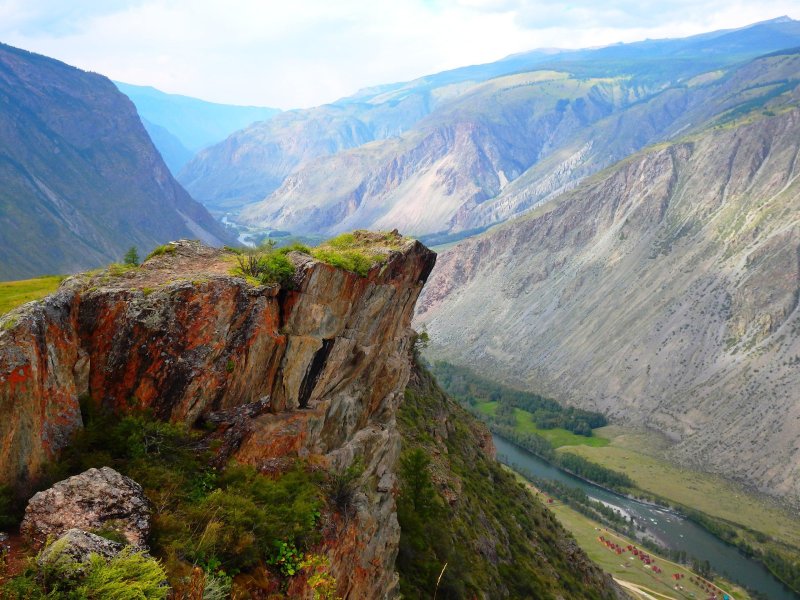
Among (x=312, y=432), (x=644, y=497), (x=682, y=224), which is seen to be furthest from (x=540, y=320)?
(x=312, y=432)

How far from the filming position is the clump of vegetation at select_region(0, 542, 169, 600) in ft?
28.7

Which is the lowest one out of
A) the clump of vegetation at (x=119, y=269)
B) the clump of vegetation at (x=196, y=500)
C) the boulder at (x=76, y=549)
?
the clump of vegetation at (x=196, y=500)

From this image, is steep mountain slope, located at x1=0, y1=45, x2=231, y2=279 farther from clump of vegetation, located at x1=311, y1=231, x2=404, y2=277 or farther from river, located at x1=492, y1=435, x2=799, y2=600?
clump of vegetation, located at x1=311, y1=231, x2=404, y2=277

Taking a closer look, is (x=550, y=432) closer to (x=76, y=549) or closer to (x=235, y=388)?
(x=235, y=388)

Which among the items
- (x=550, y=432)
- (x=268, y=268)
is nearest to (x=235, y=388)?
(x=268, y=268)

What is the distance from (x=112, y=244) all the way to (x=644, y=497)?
15945cm

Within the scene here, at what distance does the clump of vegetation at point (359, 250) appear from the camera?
20109mm

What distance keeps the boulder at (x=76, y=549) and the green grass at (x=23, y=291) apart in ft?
22.7

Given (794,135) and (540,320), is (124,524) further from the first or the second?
(794,135)

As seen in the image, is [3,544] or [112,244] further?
[112,244]

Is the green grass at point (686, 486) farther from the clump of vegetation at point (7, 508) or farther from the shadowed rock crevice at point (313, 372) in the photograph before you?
the clump of vegetation at point (7, 508)

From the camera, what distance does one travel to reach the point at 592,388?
133 metres

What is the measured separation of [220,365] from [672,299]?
13617cm

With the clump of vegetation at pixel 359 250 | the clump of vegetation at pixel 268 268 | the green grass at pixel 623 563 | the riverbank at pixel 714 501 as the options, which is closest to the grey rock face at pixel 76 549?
the clump of vegetation at pixel 268 268
